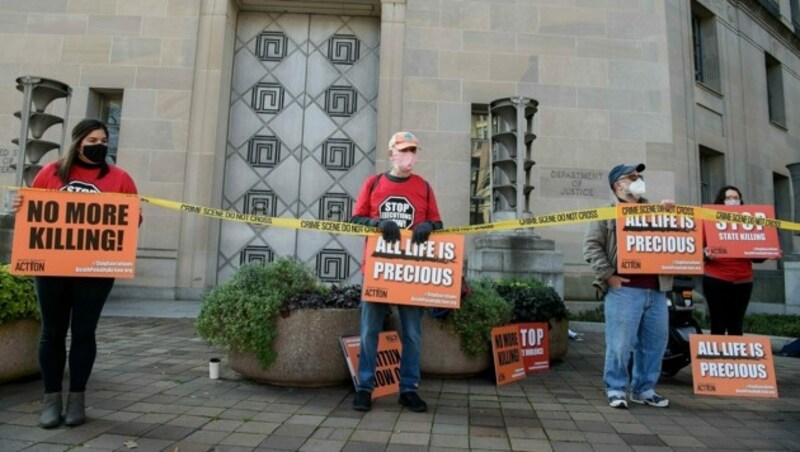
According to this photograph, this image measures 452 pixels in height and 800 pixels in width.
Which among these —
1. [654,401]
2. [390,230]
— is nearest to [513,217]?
[654,401]

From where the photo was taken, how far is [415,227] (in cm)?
411

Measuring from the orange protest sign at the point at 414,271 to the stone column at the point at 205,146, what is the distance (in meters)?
7.42

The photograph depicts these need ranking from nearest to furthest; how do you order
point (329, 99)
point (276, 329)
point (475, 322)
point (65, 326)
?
1. point (65, 326)
2. point (276, 329)
3. point (475, 322)
4. point (329, 99)

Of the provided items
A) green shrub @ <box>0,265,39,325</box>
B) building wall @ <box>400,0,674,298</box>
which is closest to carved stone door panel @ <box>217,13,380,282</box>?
building wall @ <box>400,0,674,298</box>

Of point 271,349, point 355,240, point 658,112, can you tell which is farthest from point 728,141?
point 271,349

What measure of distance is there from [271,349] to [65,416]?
1.57 metres

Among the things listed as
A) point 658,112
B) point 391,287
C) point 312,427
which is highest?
point 658,112

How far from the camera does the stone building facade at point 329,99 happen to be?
10.5 metres

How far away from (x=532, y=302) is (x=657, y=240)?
170 cm

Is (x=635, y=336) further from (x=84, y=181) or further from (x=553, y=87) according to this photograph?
(x=553, y=87)

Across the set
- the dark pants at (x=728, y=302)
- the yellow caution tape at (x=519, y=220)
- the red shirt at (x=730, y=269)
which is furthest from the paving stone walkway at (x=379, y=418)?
the yellow caution tape at (x=519, y=220)

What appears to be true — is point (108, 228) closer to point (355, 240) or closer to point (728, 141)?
point (355, 240)

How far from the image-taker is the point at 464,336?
493 centimetres

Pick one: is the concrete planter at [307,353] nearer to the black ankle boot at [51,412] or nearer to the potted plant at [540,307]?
the black ankle boot at [51,412]
